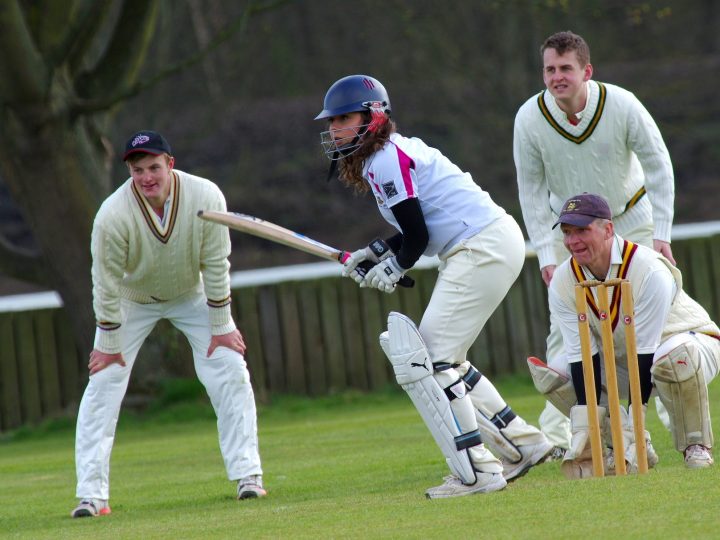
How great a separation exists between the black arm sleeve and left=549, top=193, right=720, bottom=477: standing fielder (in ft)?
1.93

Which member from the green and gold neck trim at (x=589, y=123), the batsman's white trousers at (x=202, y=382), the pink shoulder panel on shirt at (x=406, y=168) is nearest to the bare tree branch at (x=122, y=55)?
the batsman's white trousers at (x=202, y=382)

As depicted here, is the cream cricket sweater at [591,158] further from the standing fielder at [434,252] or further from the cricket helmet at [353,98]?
the cricket helmet at [353,98]

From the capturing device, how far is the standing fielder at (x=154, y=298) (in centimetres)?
693

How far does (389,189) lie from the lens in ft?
19.9

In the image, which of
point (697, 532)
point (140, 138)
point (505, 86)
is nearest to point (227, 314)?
point (140, 138)

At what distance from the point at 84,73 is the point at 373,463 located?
644 cm

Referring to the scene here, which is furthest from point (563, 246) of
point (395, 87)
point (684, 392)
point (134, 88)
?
point (395, 87)

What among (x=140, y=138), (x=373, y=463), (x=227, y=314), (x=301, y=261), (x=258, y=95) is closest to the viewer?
(x=140, y=138)

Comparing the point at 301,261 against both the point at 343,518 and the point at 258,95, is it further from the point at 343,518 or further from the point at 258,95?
the point at 343,518

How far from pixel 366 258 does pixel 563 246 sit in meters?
1.55

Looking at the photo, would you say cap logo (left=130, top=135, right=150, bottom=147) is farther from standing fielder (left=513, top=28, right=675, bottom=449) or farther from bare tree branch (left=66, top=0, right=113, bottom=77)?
bare tree branch (left=66, top=0, right=113, bottom=77)

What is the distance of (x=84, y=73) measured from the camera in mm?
13195

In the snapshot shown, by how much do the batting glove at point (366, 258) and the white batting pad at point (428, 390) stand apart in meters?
0.30

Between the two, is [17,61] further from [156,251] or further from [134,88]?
[156,251]
